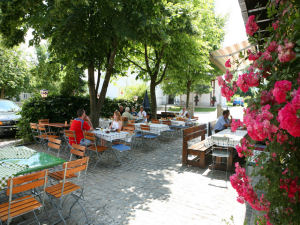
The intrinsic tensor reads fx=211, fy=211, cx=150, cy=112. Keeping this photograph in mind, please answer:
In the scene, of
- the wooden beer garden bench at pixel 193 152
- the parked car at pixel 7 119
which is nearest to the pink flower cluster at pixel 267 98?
the wooden beer garden bench at pixel 193 152

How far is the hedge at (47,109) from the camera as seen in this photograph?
391 inches

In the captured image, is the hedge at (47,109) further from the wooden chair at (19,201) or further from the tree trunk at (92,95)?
the wooden chair at (19,201)

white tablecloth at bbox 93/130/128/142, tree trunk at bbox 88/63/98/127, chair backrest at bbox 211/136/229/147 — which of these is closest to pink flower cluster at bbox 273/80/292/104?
chair backrest at bbox 211/136/229/147

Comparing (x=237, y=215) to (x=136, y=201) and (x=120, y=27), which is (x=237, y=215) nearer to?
(x=136, y=201)

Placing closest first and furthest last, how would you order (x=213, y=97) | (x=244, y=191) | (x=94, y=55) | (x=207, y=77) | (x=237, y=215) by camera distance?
1. (x=244, y=191)
2. (x=237, y=215)
3. (x=94, y=55)
4. (x=207, y=77)
5. (x=213, y=97)

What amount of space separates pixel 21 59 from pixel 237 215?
21.8 metres

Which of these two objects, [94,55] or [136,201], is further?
[94,55]

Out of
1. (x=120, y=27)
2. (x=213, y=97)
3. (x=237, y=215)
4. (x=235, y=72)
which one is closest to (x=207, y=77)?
(x=120, y=27)

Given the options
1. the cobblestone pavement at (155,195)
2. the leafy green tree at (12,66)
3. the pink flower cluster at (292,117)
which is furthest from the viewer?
the leafy green tree at (12,66)

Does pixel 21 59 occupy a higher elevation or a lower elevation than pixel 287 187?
higher

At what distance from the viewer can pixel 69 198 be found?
4.67m

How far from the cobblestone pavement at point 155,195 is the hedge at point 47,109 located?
4944 mm

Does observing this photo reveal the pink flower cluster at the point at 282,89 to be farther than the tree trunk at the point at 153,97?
No

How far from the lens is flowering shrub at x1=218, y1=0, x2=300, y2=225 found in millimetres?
1215
